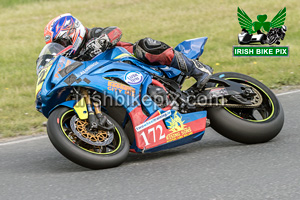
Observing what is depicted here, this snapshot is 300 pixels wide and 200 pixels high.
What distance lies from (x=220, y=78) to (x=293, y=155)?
1092 millimetres

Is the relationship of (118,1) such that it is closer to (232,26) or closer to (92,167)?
→ (232,26)

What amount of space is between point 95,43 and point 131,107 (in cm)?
71

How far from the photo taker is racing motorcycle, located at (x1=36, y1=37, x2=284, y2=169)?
455cm

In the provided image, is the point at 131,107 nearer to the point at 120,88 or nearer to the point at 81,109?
the point at 120,88

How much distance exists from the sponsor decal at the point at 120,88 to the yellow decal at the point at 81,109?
0.28m

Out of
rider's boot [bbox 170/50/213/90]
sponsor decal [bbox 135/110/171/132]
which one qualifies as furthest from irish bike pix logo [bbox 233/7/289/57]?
sponsor decal [bbox 135/110/171/132]

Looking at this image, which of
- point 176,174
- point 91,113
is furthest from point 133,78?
point 176,174

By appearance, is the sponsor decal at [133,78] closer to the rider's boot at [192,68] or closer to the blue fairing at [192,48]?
the rider's boot at [192,68]

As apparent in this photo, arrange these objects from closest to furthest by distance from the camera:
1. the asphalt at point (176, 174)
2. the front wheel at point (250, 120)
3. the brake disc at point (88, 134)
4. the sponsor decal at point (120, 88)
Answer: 1. the asphalt at point (176, 174)
2. the brake disc at point (88, 134)
3. the sponsor decal at point (120, 88)
4. the front wheel at point (250, 120)

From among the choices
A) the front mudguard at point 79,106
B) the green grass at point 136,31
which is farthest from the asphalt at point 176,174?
the green grass at point 136,31

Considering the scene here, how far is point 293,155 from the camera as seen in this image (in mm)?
4719

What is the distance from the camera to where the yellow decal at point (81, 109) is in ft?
14.9

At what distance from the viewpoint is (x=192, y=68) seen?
508 centimetres

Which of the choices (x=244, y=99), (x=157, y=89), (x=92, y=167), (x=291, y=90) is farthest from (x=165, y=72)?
(x=291, y=90)
